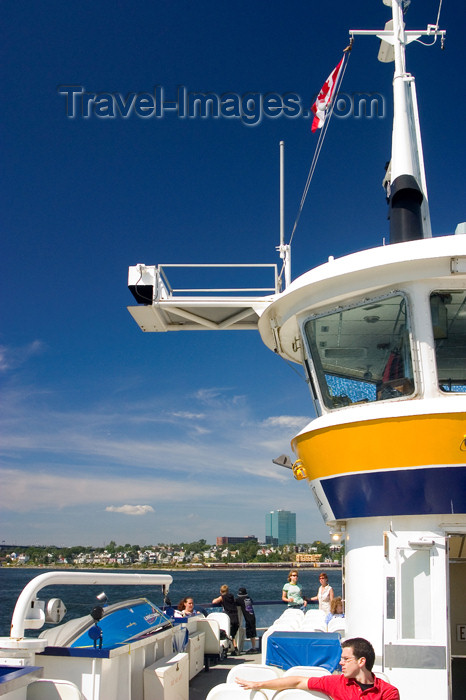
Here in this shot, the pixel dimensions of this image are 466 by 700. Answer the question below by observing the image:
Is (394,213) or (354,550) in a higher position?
(394,213)

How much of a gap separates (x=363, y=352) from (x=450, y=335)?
93 cm

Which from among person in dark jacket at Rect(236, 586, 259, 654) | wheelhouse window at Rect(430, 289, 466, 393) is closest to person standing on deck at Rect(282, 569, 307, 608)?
person in dark jacket at Rect(236, 586, 259, 654)

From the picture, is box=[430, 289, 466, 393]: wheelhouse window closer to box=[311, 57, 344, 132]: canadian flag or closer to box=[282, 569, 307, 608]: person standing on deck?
box=[311, 57, 344, 132]: canadian flag

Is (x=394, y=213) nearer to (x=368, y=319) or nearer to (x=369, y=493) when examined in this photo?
(x=368, y=319)

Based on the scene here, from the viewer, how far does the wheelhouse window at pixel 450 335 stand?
6.49 metres

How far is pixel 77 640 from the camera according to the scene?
20.3 ft

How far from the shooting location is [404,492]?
636 centimetres

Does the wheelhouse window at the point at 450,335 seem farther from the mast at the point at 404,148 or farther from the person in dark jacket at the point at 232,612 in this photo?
the person in dark jacket at the point at 232,612

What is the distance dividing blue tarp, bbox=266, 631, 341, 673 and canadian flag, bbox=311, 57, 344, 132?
7034 millimetres

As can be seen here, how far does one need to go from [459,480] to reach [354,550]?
1364 millimetres

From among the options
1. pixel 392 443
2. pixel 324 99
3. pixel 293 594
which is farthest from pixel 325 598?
pixel 324 99

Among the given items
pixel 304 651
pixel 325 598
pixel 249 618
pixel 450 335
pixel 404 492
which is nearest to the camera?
pixel 404 492

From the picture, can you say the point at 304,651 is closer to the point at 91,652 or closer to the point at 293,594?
the point at 91,652

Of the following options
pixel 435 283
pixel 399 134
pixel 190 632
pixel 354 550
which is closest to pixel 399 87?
pixel 399 134
